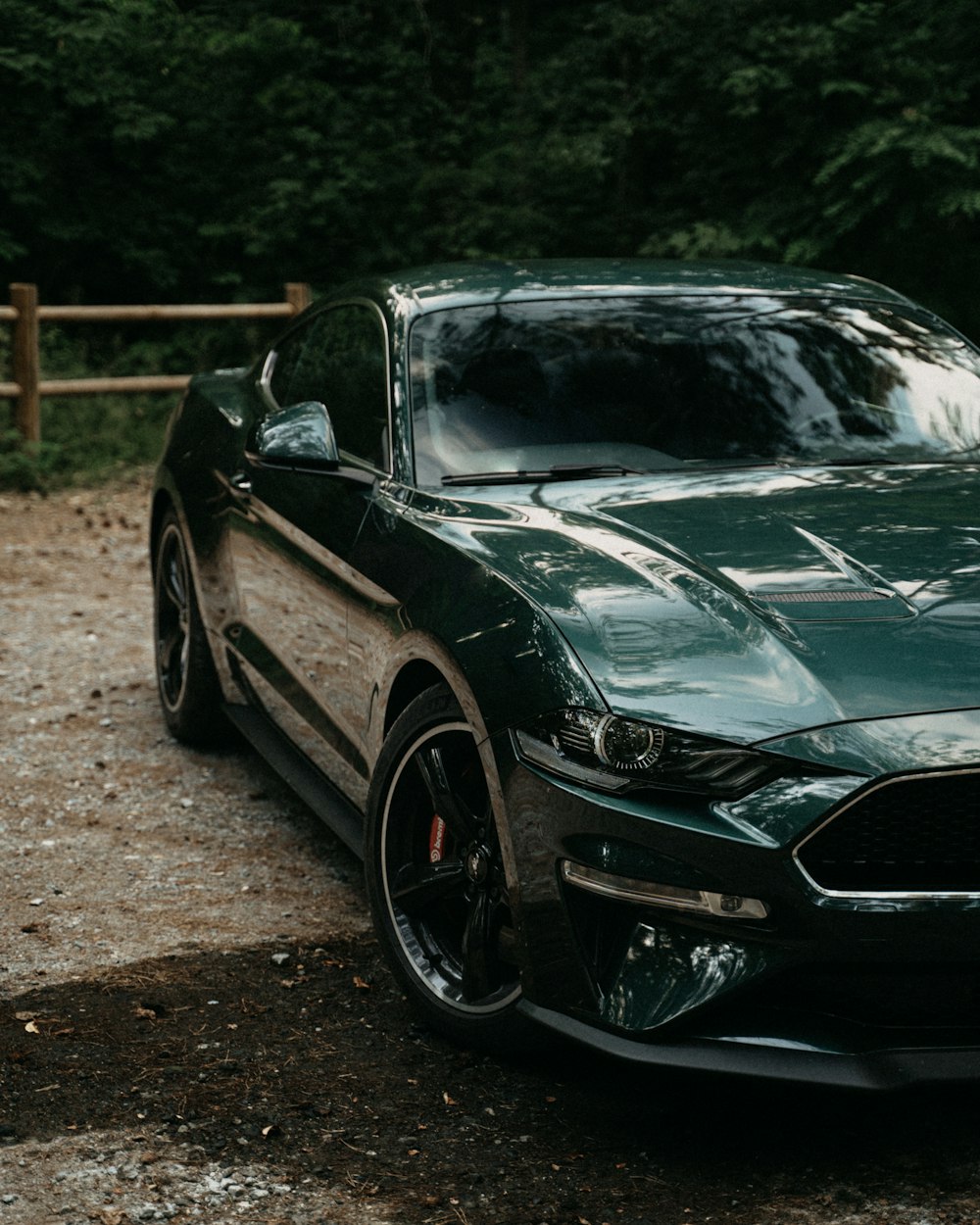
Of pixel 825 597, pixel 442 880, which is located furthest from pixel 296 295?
pixel 825 597

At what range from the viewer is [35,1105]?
3.35m

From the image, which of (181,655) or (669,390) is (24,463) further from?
(669,390)

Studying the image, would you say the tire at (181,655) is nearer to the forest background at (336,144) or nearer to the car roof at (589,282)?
the car roof at (589,282)

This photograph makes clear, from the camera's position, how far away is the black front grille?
2822 mm

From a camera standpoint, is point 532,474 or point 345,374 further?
point 345,374

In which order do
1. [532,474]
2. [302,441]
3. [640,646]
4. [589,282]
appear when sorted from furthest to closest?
[589,282] < [302,441] < [532,474] < [640,646]

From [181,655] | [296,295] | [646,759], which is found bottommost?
[181,655]

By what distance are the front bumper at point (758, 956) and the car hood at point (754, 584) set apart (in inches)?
6.9

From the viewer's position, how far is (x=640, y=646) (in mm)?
3102

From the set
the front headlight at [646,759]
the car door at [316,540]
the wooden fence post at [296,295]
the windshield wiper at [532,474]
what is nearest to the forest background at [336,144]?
the wooden fence post at [296,295]

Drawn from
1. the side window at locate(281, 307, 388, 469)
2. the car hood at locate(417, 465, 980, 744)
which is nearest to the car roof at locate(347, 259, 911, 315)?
the side window at locate(281, 307, 388, 469)

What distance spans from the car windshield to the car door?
208mm

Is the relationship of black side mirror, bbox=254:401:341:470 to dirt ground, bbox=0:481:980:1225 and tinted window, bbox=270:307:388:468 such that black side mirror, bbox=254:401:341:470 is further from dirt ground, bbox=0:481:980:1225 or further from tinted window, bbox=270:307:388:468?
dirt ground, bbox=0:481:980:1225

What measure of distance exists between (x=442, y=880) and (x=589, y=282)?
190 centimetres
